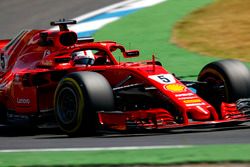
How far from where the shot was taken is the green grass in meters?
7.11

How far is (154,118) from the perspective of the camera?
9.47m

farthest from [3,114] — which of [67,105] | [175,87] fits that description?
[175,87]

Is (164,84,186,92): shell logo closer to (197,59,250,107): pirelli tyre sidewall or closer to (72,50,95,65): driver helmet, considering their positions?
(197,59,250,107): pirelli tyre sidewall

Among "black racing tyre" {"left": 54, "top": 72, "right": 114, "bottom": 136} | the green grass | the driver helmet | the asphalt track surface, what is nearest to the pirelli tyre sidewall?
the asphalt track surface

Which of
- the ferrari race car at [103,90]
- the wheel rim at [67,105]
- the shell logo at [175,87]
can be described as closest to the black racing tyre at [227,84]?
the ferrari race car at [103,90]

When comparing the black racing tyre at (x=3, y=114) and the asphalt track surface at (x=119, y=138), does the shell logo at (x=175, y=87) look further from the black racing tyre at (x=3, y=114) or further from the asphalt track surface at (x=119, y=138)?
the black racing tyre at (x=3, y=114)

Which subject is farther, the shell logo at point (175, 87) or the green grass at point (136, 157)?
the shell logo at point (175, 87)

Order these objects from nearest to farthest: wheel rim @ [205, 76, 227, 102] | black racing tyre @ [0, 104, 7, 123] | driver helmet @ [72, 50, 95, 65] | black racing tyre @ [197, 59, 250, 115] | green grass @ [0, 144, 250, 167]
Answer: green grass @ [0, 144, 250, 167] → black racing tyre @ [197, 59, 250, 115] → wheel rim @ [205, 76, 227, 102] → driver helmet @ [72, 50, 95, 65] → black racing tyre @ [0, 104, 7, 123]

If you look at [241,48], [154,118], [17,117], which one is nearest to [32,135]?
[17,117]

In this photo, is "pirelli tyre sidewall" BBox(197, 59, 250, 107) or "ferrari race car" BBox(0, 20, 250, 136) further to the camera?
"pirelli tyre sidewall" BBox(197, 59, 250, 107)

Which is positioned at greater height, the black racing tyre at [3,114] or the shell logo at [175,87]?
the shell logo at [175,87]

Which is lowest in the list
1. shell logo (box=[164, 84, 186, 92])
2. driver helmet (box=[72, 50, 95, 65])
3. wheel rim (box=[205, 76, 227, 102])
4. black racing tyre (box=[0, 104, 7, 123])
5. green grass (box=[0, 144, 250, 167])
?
green grass (box=[0, 144, 250, 167])

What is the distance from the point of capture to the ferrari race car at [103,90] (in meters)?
9.47

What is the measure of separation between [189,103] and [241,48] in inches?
227
